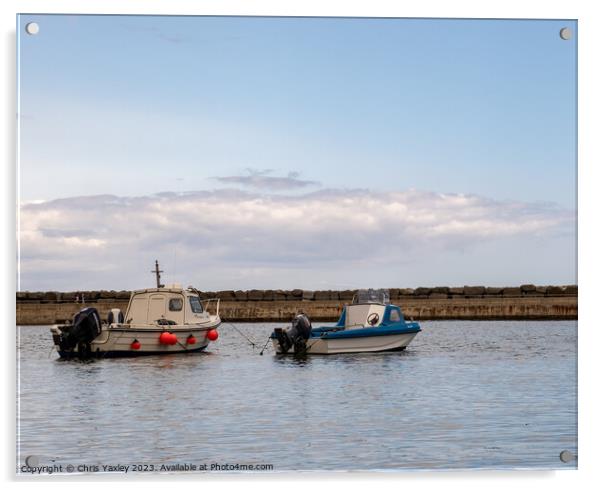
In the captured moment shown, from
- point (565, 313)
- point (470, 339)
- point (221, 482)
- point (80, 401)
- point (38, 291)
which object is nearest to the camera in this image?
point (221, 482)

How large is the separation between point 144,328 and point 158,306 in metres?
1.86

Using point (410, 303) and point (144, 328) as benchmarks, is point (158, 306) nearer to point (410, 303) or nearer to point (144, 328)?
point (144, 328)

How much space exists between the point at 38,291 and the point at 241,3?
5036mm

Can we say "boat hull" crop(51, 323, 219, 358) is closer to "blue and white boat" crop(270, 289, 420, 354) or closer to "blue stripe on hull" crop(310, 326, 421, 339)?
"blue and white boat" crop(270, 289, 420, 354)

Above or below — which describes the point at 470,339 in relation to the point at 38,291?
below

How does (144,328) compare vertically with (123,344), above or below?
above

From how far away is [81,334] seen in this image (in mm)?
29312

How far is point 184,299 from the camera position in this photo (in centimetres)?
3219

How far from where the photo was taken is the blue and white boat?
31.0 metres

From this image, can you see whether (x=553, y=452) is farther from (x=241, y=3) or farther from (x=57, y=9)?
(x=57, y=9)

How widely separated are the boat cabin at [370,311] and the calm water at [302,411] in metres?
2.06

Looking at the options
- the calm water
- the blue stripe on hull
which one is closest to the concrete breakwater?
the blue stripe on hull
